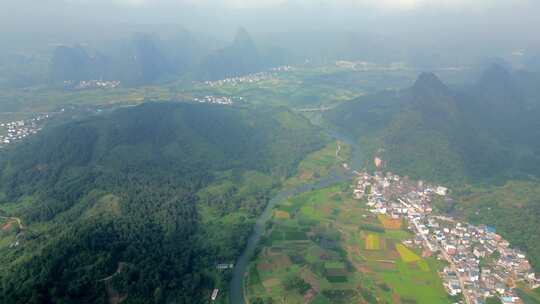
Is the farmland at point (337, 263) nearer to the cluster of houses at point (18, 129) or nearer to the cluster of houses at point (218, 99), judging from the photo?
the cluster of houses at point (18, 129)

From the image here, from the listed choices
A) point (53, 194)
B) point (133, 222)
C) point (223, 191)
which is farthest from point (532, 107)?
point (53, 194)

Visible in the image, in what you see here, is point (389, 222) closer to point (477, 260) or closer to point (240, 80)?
point (477, 260)

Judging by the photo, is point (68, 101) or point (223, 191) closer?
point (223, 191)

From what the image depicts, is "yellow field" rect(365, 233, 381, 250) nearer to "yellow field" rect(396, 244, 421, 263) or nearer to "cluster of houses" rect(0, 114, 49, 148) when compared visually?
"yellow field" rect(396, 244, 421, 263)

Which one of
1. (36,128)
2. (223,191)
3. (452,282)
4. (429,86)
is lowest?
(452,282)

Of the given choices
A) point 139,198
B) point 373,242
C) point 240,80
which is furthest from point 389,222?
point 240,80

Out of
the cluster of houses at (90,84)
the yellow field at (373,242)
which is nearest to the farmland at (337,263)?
the yellow field at (373,242)

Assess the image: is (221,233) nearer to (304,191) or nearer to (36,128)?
(304,191)
